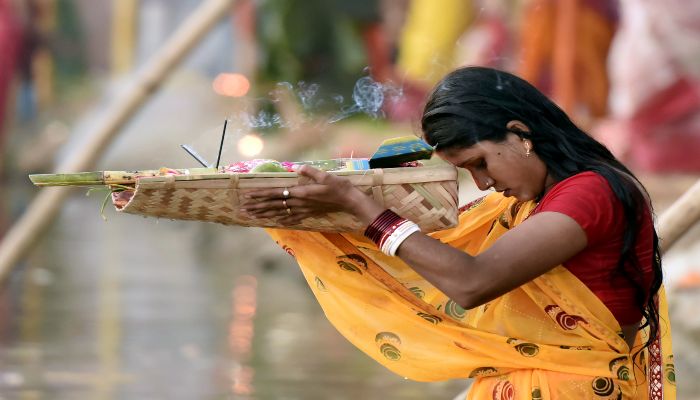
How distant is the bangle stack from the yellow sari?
228mm

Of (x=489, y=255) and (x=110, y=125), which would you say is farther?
(x=110, y=125)

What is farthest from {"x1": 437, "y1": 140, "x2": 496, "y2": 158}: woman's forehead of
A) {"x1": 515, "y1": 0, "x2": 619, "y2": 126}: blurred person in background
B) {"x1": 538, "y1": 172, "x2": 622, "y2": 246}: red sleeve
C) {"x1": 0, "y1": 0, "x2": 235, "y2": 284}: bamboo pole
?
{"x1": 515, "y1": 0, "x2": 619, "y2": 126}: blurred person in background

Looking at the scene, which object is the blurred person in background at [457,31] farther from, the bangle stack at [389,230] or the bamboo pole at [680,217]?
the bangle stack at [389,230]

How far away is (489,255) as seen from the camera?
7.86 ft

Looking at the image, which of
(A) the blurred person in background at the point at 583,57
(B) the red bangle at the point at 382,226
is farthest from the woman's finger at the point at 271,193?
(A) the blurred person in background at the point at 583,57

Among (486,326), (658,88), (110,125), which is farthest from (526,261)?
(658,88)

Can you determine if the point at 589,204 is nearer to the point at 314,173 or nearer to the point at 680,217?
the point at 314,173

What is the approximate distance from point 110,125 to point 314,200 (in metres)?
2.57

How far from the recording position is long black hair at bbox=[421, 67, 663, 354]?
8.13 feet

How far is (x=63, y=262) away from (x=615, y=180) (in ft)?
29.4

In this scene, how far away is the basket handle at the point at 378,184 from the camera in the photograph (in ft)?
8.23

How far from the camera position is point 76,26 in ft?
69.8

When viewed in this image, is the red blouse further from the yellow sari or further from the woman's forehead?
the woman's forehead

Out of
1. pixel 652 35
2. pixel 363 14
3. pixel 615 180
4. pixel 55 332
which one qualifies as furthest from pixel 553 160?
pixel 363 14
